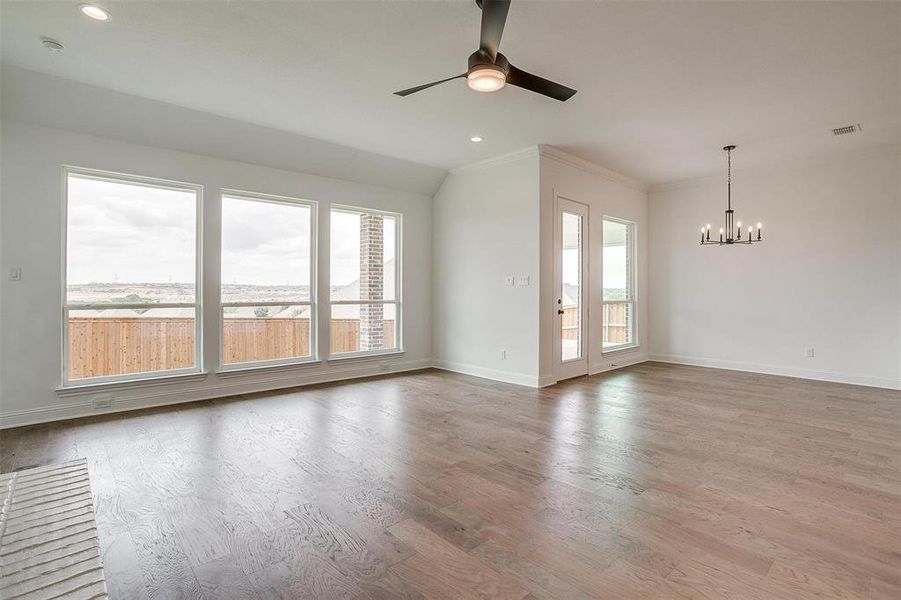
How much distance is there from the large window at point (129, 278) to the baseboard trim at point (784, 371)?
6.92 metres

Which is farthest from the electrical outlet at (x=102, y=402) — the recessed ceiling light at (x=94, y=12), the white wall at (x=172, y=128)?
the recessed ceiling light at (x=94, y=12)

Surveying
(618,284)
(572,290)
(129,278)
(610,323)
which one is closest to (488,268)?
(572,290)

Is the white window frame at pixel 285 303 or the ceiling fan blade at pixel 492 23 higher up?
the ceiling fan blade at pixel 492 23

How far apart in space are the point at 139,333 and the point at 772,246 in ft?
26.4

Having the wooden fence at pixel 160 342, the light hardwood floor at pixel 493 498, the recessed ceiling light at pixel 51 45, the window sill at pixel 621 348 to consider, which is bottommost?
the light hardwood floor at pixel 493 498

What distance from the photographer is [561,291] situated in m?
5.85

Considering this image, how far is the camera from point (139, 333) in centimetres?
464

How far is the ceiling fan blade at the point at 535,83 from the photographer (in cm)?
282

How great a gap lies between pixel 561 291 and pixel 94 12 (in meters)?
5.08

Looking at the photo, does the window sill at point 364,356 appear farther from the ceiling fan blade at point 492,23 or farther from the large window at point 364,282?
the ceiling fan blade at point 492,23

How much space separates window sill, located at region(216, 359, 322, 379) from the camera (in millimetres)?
5090

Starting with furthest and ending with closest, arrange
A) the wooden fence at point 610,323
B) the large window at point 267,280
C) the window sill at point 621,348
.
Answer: the window sill at point 621,348
the wooden fence at point 610,323
the large window at point 267,280

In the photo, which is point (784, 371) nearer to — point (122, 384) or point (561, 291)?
point (561, 291)

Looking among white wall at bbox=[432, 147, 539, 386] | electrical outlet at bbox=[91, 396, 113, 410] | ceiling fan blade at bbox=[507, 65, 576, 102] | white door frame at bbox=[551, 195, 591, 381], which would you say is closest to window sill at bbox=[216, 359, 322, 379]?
electrical outlet at bbox=[91, 396, 113, 410]
